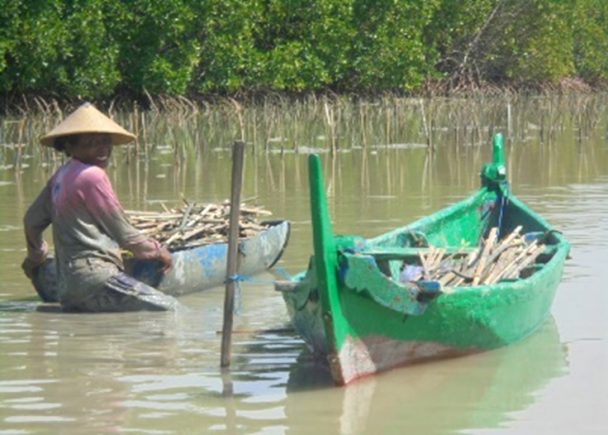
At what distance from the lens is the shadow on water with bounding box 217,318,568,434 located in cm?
614

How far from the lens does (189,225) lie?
9.50m

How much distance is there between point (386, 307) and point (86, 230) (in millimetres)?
2130

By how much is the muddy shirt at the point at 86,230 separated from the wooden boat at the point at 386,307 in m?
1.29

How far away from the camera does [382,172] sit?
17.2 m

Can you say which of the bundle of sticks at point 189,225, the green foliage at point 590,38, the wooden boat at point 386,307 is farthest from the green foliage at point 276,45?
the wooden boat at point 386,307

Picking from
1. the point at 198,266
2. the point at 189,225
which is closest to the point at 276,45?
the point at 189,225

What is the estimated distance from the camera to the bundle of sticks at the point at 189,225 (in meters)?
9.35

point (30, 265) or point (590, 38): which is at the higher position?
point (590, 38)

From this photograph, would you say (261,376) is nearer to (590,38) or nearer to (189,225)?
(189,225)

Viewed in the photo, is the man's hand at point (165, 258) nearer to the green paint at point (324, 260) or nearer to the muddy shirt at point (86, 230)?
the muddy shirt at point (86, 230)

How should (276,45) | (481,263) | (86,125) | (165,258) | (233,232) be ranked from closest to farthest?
(233,232) < (481,263) < (86,125) < (165,258) < (276,45)

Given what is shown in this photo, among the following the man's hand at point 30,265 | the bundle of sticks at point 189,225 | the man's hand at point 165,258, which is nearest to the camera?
the man's hand at point 165,258

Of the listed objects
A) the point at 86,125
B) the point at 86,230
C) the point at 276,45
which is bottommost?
the point at 86,230

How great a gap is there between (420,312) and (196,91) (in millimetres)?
20690
